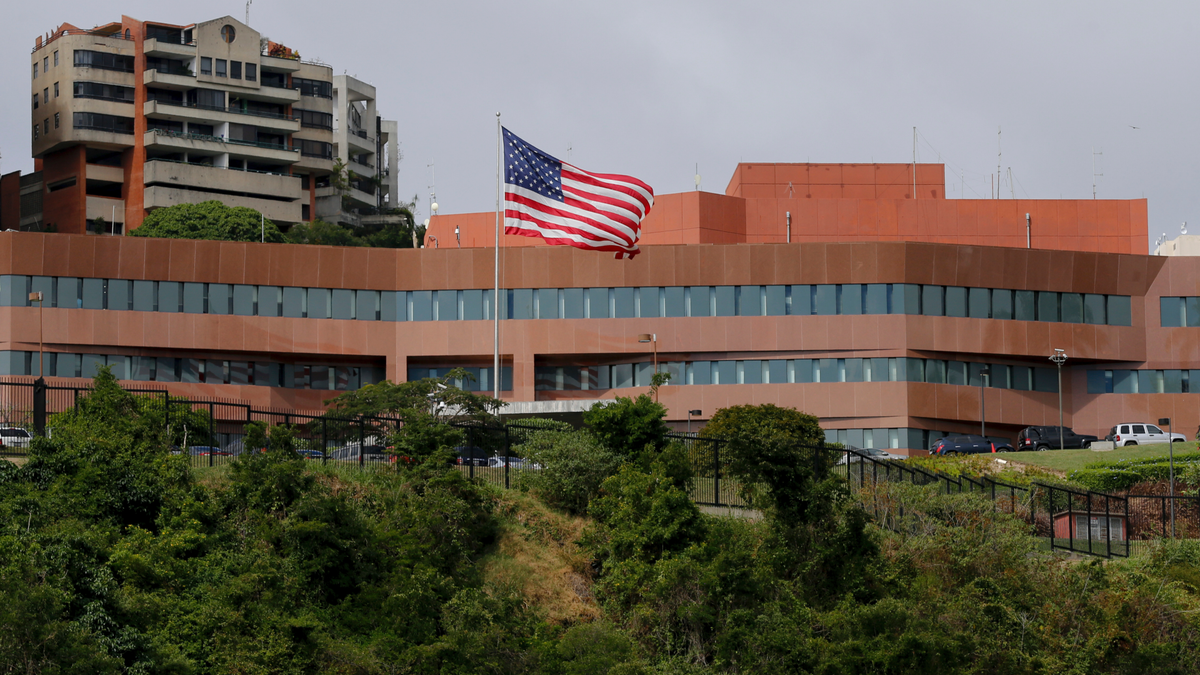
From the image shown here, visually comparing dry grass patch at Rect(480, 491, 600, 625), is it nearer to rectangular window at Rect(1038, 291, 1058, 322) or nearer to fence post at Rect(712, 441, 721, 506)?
fence post at Rect(712, 441, 721, 506)

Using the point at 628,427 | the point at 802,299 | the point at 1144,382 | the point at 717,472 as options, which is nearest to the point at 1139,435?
the point at 1144,382

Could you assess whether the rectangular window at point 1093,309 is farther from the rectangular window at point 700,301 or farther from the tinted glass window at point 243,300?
the tinted glass window at point 243,300

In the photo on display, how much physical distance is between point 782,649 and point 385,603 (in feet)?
27.3

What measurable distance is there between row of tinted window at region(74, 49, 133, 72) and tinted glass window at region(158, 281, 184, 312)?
45.6 metres

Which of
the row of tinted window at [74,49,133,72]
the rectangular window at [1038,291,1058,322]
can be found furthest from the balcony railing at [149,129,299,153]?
the rectangular window at [1038,291,1058,322]

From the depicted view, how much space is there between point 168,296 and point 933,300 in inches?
1629

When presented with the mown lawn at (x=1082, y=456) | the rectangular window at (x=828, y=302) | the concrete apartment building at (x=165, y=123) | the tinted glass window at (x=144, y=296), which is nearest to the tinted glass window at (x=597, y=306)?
the rectangular window at (x=828, y=302)

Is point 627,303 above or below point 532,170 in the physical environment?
below

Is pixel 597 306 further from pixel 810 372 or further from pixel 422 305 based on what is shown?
pixel 810 372

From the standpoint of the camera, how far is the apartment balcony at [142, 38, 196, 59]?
11500 centimetres

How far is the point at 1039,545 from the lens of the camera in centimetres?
Result: 3672

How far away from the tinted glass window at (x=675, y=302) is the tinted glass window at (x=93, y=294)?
98.8ft

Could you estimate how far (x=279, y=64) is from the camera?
399 feet

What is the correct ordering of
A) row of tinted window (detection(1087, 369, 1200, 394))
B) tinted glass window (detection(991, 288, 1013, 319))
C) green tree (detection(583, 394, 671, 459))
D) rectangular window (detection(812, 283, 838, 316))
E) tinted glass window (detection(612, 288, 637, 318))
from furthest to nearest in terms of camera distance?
row of tinted window (detection(1087, 369, 1200, 394))
tinted glass window (detection(991, 288, 1013, 319))
tinted glass window (detection(612, 288, 637, 318))
rectangular window (detection(812, 283, 838, 316))
green tree (detection(583, 394, 671, 459))
